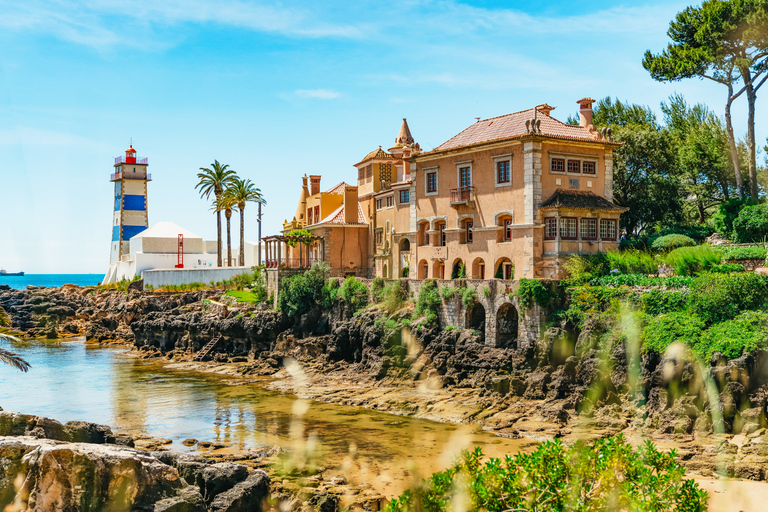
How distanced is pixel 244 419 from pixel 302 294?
17.1 m

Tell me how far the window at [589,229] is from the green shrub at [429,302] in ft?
30.0

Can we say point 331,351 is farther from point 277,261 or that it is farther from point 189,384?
point 277,261

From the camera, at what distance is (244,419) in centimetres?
3072

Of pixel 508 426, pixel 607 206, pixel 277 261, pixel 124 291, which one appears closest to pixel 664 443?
pixel 508 426

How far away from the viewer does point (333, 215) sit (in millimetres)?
57281

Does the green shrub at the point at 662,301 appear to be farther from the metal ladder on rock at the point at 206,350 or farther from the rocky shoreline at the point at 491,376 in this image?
the metal ladder on rock at the point at 206,350

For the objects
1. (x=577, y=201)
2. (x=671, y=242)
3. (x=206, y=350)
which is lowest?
(x=206, y=350)

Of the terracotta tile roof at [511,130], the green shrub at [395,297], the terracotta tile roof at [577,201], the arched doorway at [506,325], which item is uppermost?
the terracotta tile roof at [511,130]

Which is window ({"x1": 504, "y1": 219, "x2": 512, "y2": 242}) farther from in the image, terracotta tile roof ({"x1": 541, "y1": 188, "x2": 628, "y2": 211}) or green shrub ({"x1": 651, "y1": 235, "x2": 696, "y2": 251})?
green shrub ({"x1": 651, "y1": 235, "x2": 696, "y2": 251})

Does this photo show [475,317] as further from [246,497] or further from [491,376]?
[246,497]

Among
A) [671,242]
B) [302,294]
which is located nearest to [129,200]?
[302,294]

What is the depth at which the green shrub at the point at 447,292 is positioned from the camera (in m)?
37.6

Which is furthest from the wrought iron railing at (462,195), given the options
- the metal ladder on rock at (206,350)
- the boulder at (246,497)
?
the boulder at (246,497)

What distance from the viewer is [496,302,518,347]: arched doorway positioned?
116 feet
